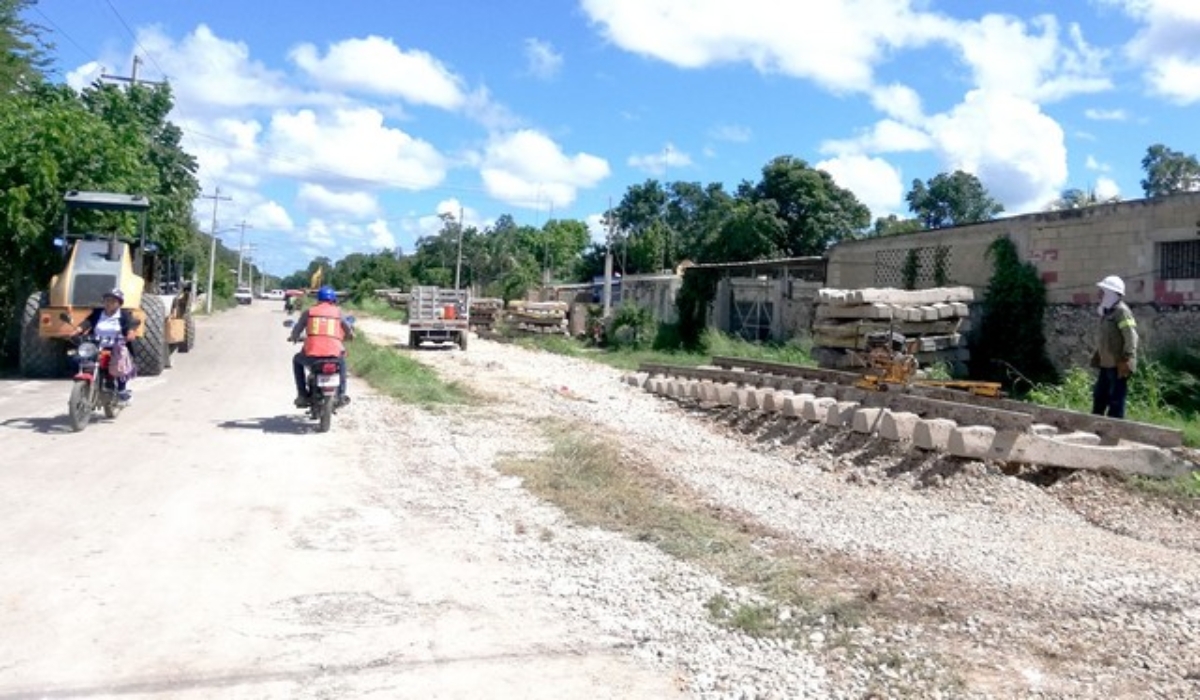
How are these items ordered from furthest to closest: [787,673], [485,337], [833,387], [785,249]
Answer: [785,249] → [485,337] → [833,387] → [787,673]

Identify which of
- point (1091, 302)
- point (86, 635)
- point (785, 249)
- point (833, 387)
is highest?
point (785, 249)

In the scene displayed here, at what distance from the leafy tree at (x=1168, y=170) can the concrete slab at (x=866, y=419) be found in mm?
38722

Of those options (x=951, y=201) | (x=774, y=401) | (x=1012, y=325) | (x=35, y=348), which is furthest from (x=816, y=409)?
(x=951, y=201)

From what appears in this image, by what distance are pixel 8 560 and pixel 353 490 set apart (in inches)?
117

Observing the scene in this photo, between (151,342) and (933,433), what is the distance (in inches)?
516

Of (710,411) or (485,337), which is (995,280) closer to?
(710,411)

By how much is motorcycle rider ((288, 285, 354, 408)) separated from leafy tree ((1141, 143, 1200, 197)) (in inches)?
1649

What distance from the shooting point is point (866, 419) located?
11211 millimetres

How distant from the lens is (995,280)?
19703 mm

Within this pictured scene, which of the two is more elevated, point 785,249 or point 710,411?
point 785,249

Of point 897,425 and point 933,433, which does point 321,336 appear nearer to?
point 897,425

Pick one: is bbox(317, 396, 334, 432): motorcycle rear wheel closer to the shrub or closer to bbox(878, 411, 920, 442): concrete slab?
bbox(878, 411, 920, 442): concrete slab

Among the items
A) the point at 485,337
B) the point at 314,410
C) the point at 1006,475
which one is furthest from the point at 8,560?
the point at 485,337

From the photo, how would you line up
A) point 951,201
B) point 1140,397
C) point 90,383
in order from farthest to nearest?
point 951,201, point 1140,397, point 90,383
